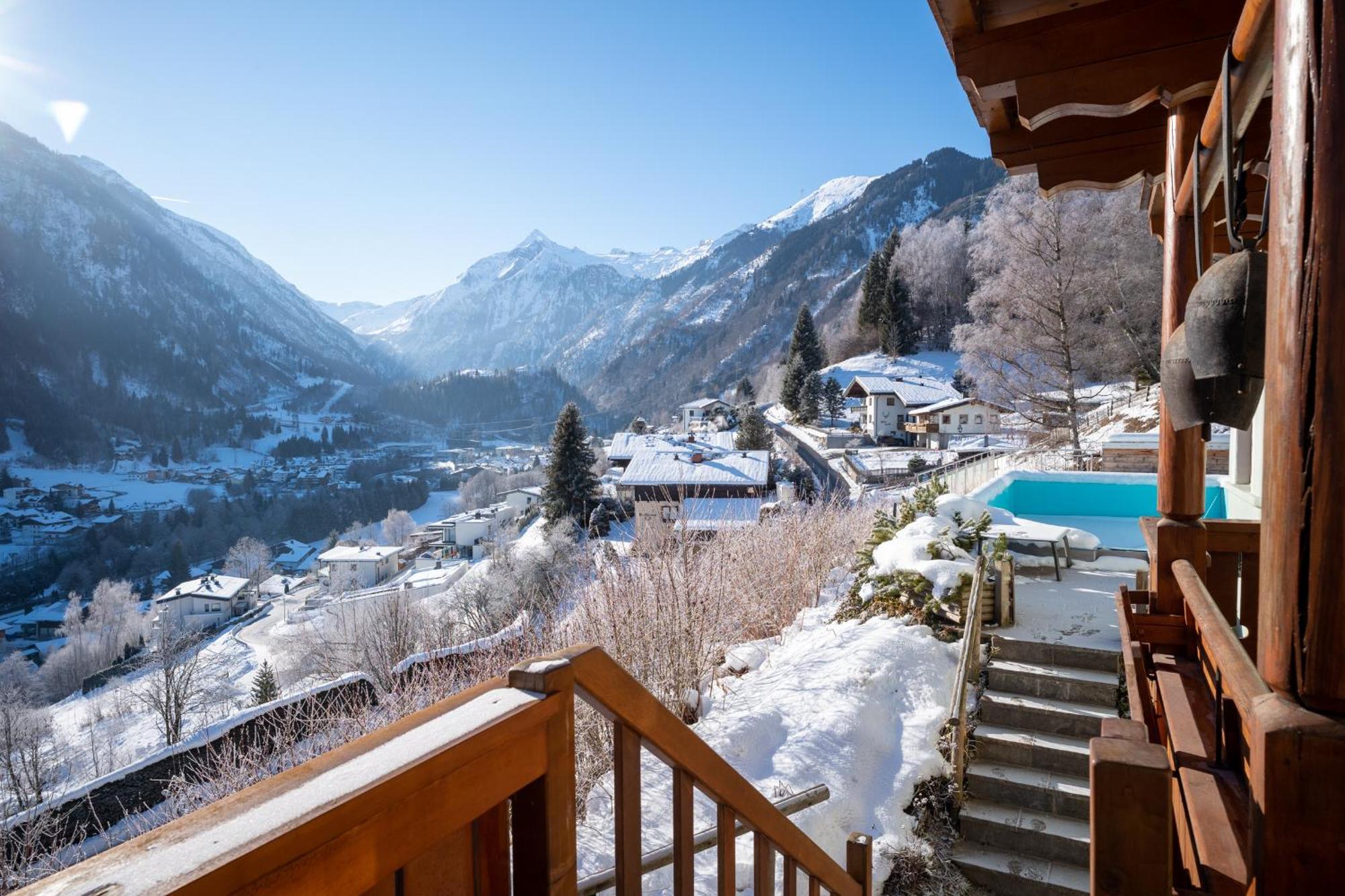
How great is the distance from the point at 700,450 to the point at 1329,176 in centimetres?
3149

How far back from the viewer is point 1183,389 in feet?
5.67

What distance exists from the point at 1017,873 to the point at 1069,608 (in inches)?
116

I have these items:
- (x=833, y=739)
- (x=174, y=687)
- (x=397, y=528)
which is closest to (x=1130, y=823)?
(x=833, y=739)

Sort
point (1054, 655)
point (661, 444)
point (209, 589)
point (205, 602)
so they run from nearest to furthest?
point (1054, 655) < point (661, 444) < point (205, 602) < point (209, 589)

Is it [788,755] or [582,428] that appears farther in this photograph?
[582,428]

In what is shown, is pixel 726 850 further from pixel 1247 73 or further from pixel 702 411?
pixel 702 411

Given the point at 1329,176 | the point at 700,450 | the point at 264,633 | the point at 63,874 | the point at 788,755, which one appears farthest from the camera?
the point at 264,633

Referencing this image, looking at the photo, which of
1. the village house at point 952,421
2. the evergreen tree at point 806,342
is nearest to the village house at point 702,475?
the village house at point 952,421

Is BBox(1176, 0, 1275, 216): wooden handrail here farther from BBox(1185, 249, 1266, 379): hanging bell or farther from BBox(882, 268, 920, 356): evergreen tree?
BBox(882, 268, 920, 356): evergreen tree

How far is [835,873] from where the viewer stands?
6.09 feet

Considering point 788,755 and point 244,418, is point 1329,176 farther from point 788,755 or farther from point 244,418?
point 244,418

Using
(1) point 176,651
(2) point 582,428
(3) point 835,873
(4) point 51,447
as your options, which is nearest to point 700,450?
(2) point 582,428

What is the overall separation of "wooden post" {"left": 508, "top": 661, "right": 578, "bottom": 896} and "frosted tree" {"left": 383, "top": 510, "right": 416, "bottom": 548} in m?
63.0

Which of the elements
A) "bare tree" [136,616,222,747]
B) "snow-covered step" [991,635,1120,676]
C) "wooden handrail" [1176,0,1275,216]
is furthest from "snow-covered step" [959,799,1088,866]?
"bare tree" [136,616,222,747]
